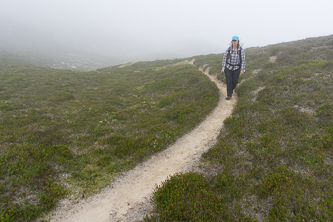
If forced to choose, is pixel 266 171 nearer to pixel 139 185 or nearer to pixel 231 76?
pixel 139 185

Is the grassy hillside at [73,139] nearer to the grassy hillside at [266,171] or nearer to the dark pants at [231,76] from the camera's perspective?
the dark pants at [231,76]

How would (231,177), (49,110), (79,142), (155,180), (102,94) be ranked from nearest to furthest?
(231,177), (155,180), (79,142), (49,110), (102,94)

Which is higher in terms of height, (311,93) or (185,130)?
(311,93)

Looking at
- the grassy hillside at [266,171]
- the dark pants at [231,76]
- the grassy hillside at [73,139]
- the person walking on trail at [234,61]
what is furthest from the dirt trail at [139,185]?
the person walking on trail at [234,61]

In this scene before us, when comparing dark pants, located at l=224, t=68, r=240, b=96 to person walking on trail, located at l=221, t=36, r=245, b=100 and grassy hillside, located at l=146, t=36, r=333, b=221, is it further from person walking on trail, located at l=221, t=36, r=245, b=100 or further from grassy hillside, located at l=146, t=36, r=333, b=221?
grassy hillside, located at l=146, t=36, r=333, b=221

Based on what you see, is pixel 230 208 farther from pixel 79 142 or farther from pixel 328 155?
pixel 79 142

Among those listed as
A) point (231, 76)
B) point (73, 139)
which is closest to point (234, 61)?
point (231, 76)

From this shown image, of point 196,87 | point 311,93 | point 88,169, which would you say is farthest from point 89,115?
point 311,93

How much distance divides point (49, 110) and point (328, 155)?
1835 cm

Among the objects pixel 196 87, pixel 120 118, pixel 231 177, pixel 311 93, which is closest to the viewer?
pixel 231 177

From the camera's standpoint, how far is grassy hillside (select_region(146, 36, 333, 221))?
4.74 meters

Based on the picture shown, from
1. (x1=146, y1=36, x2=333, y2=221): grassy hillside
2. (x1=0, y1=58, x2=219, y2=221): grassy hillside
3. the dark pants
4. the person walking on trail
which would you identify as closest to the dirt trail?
(x1=0, y1=58, x2=219, y2=221): grassy hillside

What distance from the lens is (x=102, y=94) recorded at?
20.2 meters

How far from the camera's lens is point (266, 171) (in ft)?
20.4
